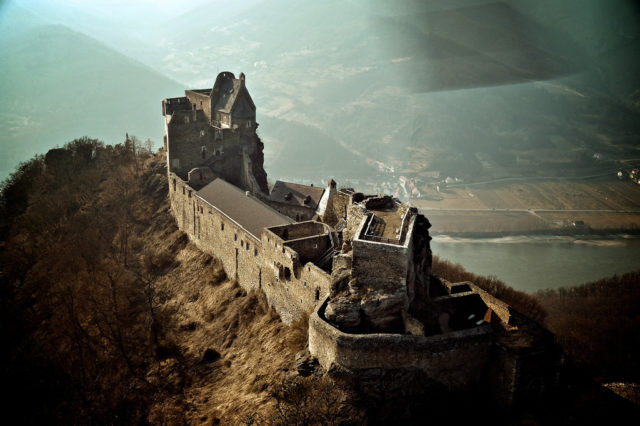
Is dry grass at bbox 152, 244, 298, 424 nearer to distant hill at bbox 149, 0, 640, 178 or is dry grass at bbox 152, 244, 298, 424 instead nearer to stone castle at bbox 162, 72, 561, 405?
stone castle at bbox 162, 72, 561, 405

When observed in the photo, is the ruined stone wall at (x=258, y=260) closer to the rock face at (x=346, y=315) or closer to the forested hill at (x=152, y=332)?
the forested hill at (x=152, y=332)

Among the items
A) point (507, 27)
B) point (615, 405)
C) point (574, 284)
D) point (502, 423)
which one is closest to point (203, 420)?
point (502, 423)

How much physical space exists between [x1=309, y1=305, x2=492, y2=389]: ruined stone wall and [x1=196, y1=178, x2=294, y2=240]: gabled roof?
1173cm

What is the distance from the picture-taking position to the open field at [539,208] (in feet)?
256

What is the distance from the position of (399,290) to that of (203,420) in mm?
10258

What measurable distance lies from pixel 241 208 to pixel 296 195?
11301 mm

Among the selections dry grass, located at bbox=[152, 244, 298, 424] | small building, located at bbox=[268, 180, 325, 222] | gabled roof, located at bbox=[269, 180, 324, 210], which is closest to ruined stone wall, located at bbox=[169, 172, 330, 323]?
dry grass, located at bbox=[152, 244, 298, 424]

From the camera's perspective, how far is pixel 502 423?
19453 millimetres

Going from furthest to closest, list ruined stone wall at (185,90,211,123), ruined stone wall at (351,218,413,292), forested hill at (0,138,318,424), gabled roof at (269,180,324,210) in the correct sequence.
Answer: ruined stone wall at (185,90,211,123) < gabled roof at (269,180,324,210) < forested hill at (0,138,318,424) < ruined stone wall at (351,218,413,292)

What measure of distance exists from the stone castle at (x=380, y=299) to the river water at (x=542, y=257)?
43977 mm

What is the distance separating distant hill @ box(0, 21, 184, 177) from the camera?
5753 inches

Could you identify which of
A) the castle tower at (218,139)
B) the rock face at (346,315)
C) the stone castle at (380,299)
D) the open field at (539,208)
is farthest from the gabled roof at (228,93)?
the open field at (539,208)

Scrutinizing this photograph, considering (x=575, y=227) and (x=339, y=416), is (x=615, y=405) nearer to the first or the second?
(x=339, y=416)

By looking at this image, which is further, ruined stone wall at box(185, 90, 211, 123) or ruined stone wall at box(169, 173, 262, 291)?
ruined stone wall at box(185, 90, 211, 123)
